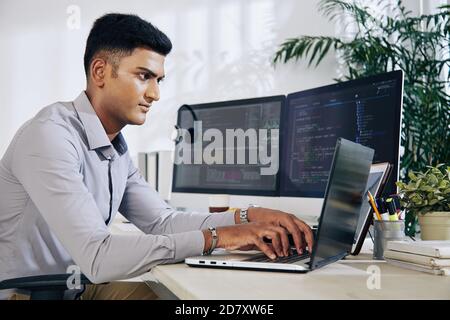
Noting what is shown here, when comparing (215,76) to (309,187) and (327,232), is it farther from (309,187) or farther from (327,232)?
(327,232)

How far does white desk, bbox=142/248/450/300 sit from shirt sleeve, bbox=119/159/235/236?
413 mm

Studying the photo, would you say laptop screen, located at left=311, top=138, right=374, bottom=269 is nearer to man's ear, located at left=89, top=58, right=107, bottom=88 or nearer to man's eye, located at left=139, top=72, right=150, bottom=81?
man's eye, located at left=139, top=72, right=150, bottom=81

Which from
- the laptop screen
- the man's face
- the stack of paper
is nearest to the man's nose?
the man's face

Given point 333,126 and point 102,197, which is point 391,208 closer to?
point 333,126

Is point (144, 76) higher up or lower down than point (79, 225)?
higher up

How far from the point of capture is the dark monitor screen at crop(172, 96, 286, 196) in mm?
2225

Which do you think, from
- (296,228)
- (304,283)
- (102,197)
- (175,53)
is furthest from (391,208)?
(175,53)

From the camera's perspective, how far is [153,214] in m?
1.68

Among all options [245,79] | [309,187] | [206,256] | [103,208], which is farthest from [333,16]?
[206,256]

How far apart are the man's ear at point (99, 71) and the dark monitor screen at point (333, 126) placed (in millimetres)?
725

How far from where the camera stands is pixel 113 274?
1148 mm

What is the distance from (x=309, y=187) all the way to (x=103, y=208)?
0.73 metres

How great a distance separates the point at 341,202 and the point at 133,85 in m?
0.66

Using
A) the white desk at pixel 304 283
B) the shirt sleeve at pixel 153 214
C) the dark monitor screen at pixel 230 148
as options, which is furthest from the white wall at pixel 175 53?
the white desk at pixel 304 283
